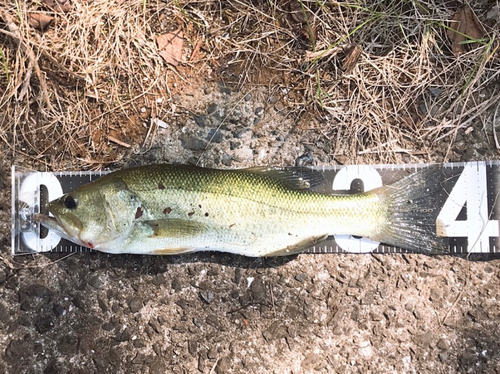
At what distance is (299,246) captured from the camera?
9.31 ft

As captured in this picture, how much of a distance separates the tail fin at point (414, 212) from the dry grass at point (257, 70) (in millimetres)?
309

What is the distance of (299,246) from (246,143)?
95cm

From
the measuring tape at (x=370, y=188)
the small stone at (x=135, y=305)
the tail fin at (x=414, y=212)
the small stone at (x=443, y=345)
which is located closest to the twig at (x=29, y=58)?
the measuring tape at (x=370, y=188)

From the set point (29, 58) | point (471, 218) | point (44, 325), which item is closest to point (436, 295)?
point (471, 218)

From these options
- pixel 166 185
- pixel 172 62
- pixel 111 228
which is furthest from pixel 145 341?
pixel 172 62

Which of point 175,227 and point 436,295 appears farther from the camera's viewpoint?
point 436,295

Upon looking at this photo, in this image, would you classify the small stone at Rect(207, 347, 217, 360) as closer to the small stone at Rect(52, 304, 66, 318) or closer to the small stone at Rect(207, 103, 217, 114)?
the small stone at Rect(52, 304, 66, 318)

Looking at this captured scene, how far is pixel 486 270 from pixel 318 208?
4.90 feet

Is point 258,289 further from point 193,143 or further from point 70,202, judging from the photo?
point 70,202

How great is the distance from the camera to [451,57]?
3143 mm

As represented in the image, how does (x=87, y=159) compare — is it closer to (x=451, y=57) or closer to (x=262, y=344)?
(x=262, y=344)

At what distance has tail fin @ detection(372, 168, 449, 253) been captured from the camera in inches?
114

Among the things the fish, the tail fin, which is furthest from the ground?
the fish

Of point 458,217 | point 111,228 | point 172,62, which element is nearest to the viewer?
point 111,228
